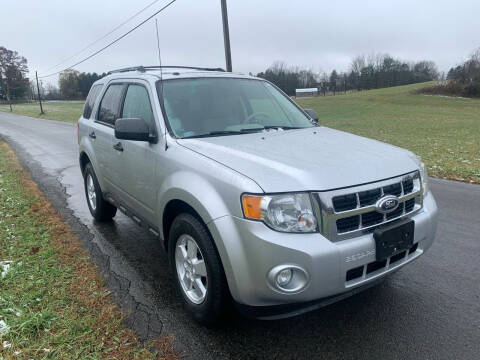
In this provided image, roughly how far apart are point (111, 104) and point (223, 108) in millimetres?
1652

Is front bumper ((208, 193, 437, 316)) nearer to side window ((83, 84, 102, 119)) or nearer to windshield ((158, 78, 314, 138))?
windshield ((158, 78, 314, 138))

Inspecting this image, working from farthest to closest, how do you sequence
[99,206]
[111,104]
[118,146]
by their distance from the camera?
[99,206] < [111,104] < [118,146]

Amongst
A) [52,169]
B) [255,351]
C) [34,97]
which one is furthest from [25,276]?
[34,97]

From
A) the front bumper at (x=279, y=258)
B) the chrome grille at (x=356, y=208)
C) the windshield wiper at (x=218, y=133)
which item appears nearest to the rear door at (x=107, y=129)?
the windshield wiper at (x=218, y=133)

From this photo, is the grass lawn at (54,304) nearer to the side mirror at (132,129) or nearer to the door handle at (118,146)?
the door handle at (118,146)

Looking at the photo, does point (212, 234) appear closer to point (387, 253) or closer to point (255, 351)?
point (255, 351)

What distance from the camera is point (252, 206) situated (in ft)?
7.88

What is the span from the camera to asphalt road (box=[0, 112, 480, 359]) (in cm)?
267

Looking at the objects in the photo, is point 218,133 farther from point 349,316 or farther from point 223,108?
point 349,316

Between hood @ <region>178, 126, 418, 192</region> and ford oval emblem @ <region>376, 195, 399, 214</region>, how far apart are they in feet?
0.47

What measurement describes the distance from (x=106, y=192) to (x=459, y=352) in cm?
399

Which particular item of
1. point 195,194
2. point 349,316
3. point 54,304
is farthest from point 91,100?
point 349,316

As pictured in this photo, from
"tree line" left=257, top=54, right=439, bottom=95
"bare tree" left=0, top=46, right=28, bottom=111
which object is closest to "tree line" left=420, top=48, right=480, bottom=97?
"tree line" left=257, top=54, right=439, bottom=95

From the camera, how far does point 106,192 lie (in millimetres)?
4898
